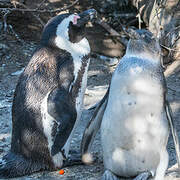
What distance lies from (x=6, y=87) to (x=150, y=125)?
3.27 m

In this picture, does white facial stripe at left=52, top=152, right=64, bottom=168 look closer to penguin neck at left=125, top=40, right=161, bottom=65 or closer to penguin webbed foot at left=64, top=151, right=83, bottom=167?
penguin webbed foot at left=64, top=151, right=83, bottom=167

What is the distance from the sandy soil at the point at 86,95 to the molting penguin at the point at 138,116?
0.21 m

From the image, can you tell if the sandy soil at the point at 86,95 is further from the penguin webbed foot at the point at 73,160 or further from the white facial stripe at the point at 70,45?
the white facial stripe at the point at 70,45

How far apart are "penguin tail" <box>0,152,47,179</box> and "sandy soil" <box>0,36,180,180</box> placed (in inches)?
2.0

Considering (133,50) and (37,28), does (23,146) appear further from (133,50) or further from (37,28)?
(37,28)

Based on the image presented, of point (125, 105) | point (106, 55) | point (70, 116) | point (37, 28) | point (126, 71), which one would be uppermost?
point (126, 71)

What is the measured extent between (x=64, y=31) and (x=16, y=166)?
43.1 inches

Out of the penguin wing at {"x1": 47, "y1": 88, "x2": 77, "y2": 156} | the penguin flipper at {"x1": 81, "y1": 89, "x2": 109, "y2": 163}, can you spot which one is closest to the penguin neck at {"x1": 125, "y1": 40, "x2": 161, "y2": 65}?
the penguin flipper at {"x1": 81, "y1": 89, "x2": 109, "y2": 163}

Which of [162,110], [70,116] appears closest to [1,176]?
[70,116]

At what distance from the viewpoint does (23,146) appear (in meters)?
2.60

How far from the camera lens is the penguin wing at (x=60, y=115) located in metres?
2.46

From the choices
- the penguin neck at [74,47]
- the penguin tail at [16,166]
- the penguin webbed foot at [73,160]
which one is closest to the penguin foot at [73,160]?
the penguin webbed foot at [73,160]

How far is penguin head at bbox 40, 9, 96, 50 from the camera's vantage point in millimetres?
2646

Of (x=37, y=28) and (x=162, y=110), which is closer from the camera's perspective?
(x=162, y=110)
